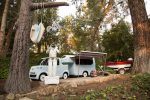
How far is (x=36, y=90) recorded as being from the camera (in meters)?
14.4

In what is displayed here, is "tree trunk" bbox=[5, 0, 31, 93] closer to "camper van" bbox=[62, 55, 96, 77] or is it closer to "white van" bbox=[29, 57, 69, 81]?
"white van" bbox=[29, 57, 69, 81]

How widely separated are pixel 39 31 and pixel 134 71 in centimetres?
631

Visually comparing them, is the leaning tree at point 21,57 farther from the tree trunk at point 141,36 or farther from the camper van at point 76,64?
the camper van at point 76,64

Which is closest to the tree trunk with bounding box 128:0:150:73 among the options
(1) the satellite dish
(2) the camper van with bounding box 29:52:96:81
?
(2) the camper van with bounding box 29:52:96:81

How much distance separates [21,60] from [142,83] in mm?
6168

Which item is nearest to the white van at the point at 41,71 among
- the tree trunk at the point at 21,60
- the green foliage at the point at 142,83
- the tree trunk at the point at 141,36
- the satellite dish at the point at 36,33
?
the tree trunk at the point at 141,36

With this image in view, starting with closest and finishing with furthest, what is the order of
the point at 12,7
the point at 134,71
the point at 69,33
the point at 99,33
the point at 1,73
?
the point at 134,71, the point at 1,73, the point at 12,7, the point at 99,33, the point at 69,33

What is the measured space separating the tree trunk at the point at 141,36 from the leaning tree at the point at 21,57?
187 inches

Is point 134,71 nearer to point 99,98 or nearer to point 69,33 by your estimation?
point 99,98

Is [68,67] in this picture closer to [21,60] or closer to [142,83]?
[142,83]

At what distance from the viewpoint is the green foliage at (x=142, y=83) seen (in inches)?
620

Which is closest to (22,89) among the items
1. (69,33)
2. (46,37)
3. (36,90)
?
(36,90)

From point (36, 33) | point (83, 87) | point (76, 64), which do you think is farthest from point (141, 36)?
point (76, 64)

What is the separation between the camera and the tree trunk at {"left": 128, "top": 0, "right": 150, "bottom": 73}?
17672 millimetres
